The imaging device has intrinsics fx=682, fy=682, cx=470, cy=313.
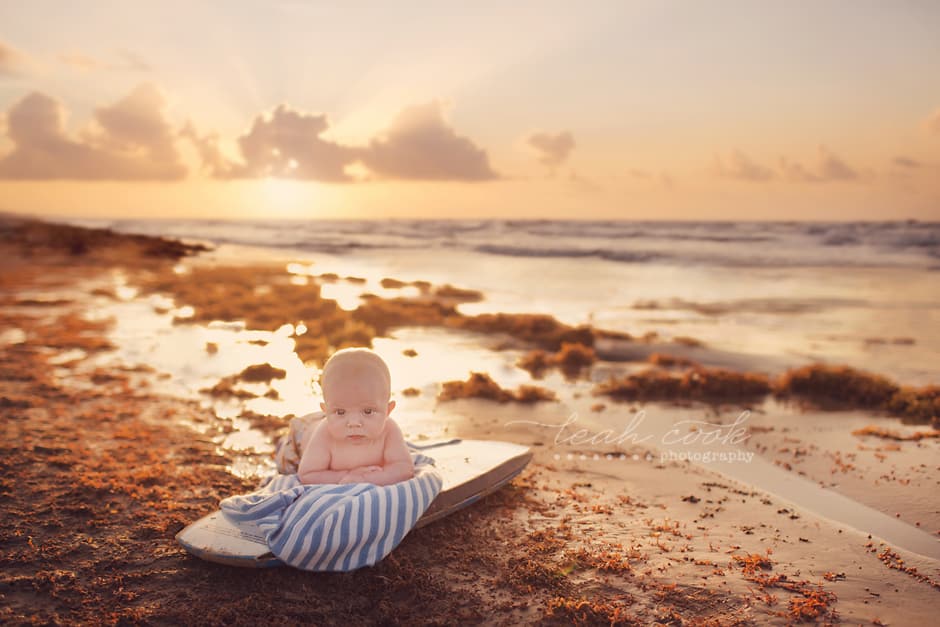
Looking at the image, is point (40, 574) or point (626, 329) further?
point (626, 329)

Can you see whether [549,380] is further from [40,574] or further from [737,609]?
[40,574]

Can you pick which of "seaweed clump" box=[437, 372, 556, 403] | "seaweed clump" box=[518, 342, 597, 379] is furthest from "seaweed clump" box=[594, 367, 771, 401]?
"seaweed clump" box=[518, 342, 597, 379]

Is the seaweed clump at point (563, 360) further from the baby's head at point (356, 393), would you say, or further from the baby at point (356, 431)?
the baby's head at point (356, 393)

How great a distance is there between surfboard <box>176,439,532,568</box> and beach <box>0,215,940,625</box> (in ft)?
0.42

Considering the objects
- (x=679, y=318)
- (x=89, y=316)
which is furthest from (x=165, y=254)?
(x=679, y=318)

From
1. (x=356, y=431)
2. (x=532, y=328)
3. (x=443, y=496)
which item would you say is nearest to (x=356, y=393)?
(x=356, y=431)

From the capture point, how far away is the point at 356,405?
437cm

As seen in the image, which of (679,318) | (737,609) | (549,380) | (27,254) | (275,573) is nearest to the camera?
(737,609)

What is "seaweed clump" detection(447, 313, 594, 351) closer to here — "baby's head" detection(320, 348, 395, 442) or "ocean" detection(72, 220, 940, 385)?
"ocean" detection(72, 220, 940, 385)

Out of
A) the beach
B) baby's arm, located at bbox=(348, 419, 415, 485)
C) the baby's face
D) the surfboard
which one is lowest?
the beach

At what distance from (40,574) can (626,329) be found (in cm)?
1259

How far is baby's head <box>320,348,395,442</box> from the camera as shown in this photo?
4332 mm

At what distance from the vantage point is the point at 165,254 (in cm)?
3525

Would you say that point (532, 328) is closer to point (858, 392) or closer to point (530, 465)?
point (858, 392)
